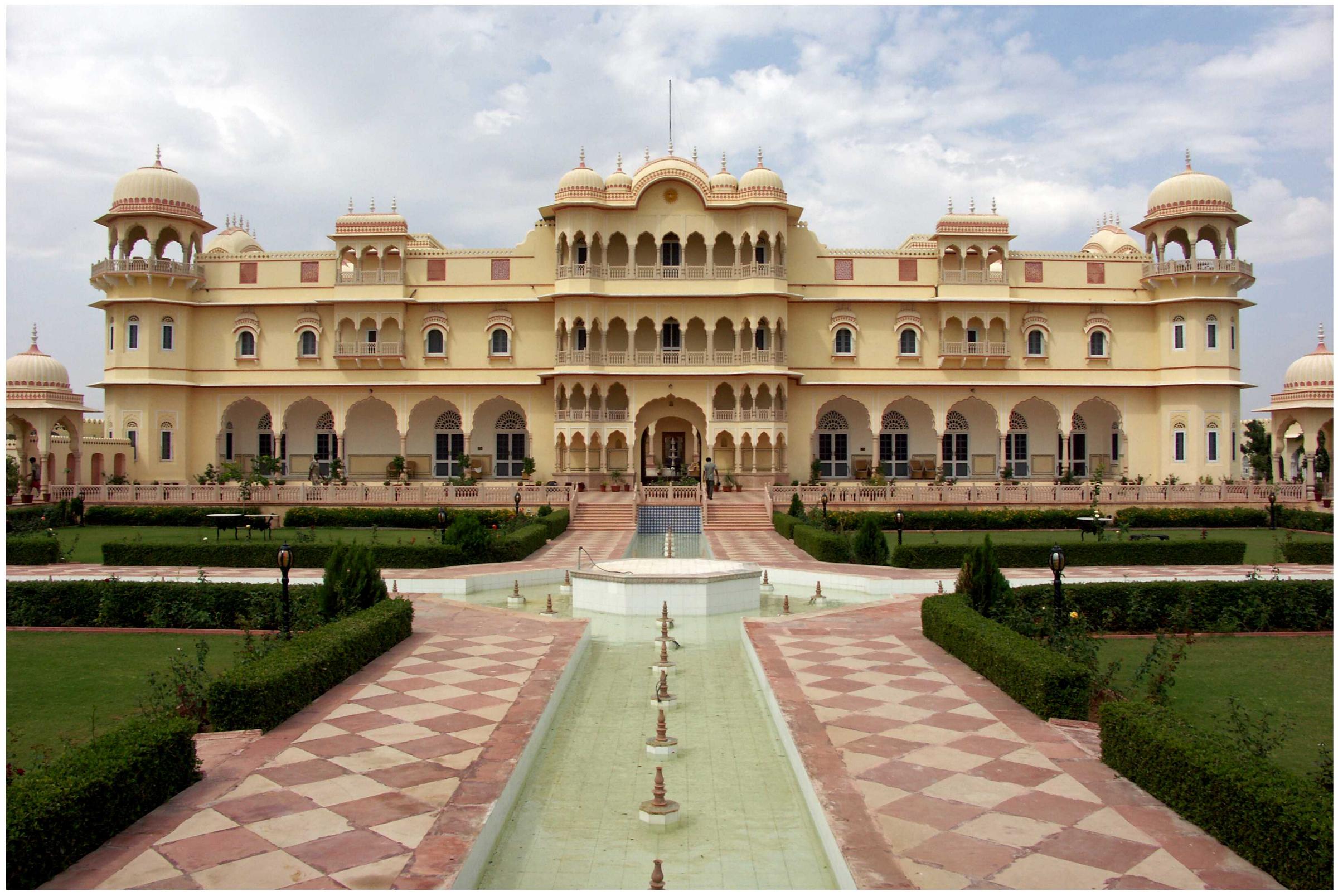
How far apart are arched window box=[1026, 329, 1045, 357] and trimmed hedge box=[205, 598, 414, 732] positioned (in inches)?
1091

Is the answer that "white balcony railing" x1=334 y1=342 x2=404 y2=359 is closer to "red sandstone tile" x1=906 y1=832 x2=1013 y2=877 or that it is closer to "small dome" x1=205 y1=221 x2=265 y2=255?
"small dome" x1=205 y1=221 x2=265 y2=255

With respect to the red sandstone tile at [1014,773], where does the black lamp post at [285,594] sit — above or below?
above

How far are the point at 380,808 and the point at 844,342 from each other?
28.7 meters

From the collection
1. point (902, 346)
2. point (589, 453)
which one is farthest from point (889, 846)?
point (902, 346)

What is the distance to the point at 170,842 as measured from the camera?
5.15 meters

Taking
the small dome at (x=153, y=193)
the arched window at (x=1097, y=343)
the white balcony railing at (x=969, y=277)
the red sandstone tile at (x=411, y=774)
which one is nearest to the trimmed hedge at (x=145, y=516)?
the small dome at (x=153, y=193)

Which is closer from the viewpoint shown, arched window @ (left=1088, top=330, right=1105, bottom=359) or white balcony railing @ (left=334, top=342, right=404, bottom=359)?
white balcony railing @ (left=334, top=342, right=404, bottom=359)

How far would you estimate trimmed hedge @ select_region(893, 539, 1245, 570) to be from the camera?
16.7 meters

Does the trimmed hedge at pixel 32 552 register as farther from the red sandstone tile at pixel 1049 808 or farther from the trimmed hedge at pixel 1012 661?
the red sandstone tile at pixel 1049 808

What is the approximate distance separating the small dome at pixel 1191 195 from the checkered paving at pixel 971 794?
1122 inches

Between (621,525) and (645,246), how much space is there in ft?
38.9

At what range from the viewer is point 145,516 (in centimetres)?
2434

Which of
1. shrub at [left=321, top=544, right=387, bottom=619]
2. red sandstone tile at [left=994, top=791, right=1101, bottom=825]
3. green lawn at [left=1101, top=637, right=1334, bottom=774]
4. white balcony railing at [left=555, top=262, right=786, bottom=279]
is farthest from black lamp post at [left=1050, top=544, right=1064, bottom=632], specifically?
white balcony railing at [left=555, top=262, right=786, bottom=279]

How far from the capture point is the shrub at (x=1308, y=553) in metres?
16.7
